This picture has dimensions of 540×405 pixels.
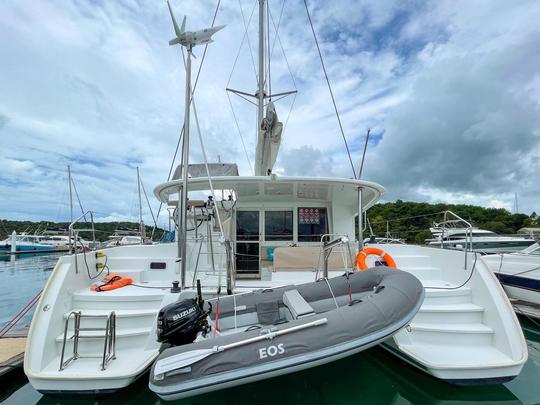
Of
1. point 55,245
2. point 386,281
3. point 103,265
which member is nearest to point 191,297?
point 103,265

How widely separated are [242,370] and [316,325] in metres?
0.67

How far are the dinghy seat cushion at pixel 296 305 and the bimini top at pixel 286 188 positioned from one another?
2.01 m

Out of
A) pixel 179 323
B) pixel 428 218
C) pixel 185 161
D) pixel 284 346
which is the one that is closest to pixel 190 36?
pixel 185 161

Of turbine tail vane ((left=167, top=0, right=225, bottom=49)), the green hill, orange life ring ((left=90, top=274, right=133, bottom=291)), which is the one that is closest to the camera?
orange life ring ((left=90, top=274, right=133, bottom=291))

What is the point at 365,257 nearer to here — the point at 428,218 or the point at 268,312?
the point at 268,312

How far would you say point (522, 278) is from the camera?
6.08 metres

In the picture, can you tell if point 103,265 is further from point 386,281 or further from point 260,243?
point 386,281

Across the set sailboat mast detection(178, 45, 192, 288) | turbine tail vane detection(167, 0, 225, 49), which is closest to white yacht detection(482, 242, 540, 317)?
sailboat mast detection(178, 45, 192, 288)

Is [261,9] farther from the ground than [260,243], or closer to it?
farther from the ground

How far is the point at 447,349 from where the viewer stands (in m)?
3.05

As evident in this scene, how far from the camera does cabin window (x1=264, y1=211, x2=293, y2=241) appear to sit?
6.33 m

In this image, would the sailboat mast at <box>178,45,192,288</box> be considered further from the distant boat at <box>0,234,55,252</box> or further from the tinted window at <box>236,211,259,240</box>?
the distant boat at <box>0,234,55,252</box>

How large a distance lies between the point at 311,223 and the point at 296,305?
3618 mm

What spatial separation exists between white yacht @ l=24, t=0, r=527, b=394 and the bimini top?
0.03m
